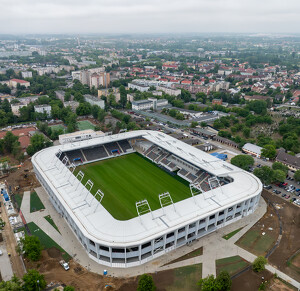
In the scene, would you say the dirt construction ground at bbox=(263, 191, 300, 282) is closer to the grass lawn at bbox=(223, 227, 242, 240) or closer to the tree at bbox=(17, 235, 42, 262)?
the grass lawn at bbox=(223, 227, 242, 240)

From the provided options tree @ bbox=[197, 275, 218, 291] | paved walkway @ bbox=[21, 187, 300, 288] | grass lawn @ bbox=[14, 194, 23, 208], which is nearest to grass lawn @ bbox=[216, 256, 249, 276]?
paved walkway @ bbox=[21, 187, 300, 288]

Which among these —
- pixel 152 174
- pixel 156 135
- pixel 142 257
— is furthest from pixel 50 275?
pixel 156 135

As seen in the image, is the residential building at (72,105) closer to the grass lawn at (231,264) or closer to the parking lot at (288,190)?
the parking lot at (288,190)

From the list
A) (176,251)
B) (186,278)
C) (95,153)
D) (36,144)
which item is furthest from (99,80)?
(186,278)

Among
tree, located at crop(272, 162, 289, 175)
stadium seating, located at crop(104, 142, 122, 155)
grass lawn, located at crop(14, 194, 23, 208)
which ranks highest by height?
tree, located at crop(272, 162, 289, 175)

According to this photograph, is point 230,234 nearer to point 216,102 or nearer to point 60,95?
point 216,102
